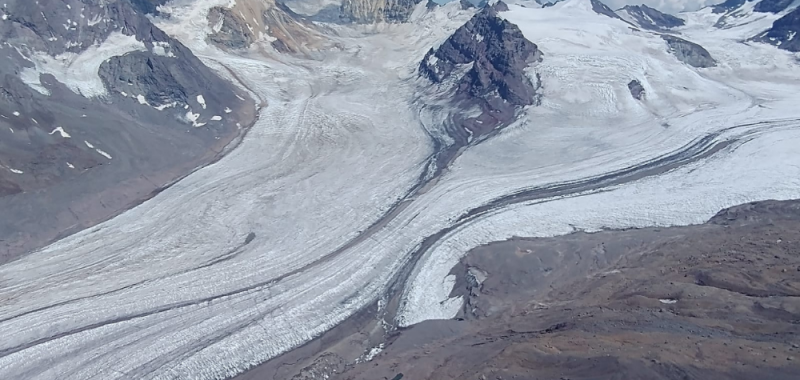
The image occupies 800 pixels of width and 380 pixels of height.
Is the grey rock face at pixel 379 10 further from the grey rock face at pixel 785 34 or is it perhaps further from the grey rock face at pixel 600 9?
the grey rock face at pixel 785 34

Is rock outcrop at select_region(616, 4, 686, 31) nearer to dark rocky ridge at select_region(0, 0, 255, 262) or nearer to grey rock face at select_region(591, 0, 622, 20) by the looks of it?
grey rock face at select_region(591, 0, 622, 20)

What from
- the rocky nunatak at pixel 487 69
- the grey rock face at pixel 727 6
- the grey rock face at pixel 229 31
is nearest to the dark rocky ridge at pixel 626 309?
the rocky nunatak at pixel 487 69

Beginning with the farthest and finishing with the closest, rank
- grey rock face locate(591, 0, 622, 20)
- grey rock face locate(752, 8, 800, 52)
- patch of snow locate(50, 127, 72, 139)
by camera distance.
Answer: grey rock face locate(591, 0, 622, 20) < grey rock face locate(752, 8, 800, 52) < patch of snow locate(50, 127, 72, 139)

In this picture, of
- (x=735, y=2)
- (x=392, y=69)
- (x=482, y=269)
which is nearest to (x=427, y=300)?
(x=482, y=269)

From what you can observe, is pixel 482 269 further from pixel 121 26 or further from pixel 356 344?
pixel 121 26

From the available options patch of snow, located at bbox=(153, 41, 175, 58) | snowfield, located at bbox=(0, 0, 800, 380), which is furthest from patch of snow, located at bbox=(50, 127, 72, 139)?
patch of snow, located at bbox=(153, 41, 175, 58)

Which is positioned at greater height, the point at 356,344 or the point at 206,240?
the point at 206,240
